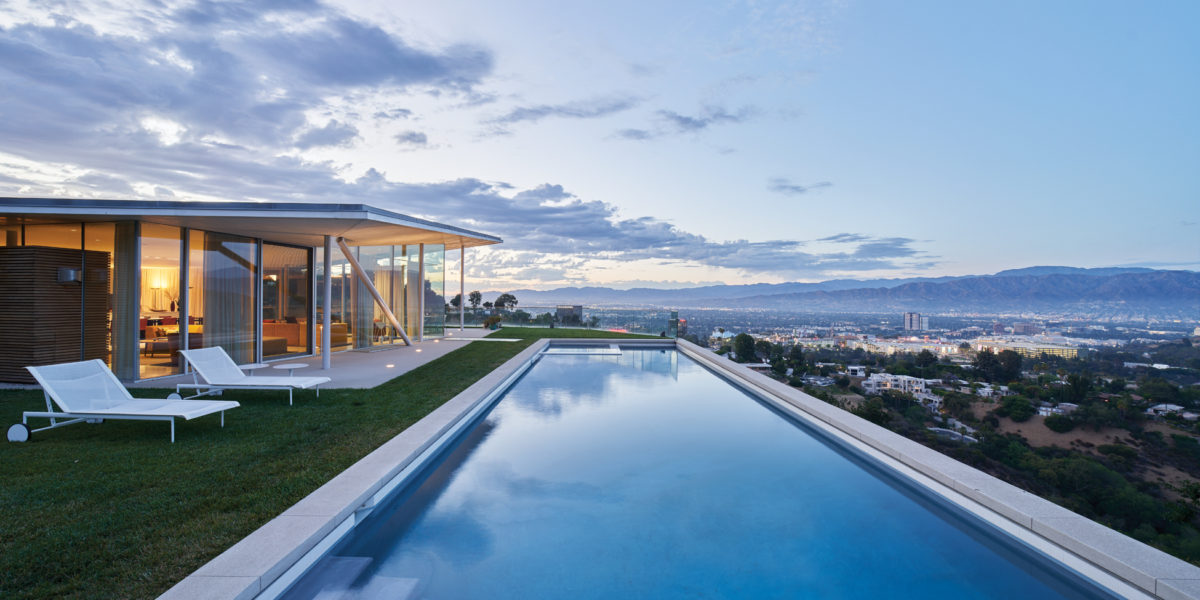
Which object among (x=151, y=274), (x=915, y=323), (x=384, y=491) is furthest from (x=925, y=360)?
(x=151, y=274)

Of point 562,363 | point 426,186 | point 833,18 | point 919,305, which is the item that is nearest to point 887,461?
point 562,363

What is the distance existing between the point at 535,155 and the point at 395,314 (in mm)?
6251

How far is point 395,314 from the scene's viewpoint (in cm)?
1463

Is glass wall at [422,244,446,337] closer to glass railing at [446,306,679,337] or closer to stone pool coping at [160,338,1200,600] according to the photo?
glass railing at [446,306,679,337]

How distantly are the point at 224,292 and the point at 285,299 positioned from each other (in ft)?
5.99

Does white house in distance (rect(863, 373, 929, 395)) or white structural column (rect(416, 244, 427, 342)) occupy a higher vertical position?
white structural column (rect(416, 244, 427, 342))

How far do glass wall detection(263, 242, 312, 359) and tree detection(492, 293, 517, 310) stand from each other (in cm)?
1149

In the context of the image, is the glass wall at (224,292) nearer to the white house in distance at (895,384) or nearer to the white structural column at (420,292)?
the white structural column at (420,292)

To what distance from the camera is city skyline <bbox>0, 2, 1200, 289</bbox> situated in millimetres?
10750

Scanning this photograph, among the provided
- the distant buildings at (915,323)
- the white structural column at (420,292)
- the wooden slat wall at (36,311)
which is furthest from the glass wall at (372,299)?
the distant buildings at (915,323)

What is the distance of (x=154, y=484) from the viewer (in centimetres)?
381

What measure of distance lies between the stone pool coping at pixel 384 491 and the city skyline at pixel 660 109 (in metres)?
9.38

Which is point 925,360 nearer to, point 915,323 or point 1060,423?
point 1060,423

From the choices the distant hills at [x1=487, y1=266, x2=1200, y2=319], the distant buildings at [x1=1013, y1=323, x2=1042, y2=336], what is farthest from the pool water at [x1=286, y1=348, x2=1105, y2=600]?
the distant hills at [x1=487, y1=266, x2=1200, y2=319]
